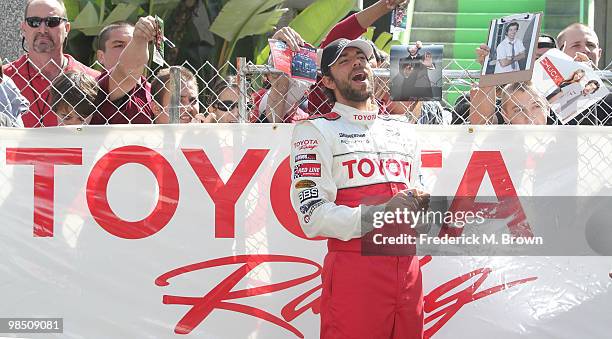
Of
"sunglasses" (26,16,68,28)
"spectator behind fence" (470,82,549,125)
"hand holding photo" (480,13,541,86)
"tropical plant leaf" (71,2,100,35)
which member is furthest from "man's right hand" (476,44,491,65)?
"tropical plant leaf" (71,2,100,35)

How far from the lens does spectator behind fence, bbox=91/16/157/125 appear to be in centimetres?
445

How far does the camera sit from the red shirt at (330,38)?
4676 millimetres

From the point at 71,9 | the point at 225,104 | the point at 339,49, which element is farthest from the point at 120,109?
the point at 71,9

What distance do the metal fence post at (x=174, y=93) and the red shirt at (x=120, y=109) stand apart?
0.18 m

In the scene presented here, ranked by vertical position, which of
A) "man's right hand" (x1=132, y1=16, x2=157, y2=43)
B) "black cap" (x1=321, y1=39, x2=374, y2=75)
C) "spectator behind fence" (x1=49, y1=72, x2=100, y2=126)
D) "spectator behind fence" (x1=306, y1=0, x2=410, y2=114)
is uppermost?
"spectator behind fence" (x1=306, y1=0, x2=410, y2=114)

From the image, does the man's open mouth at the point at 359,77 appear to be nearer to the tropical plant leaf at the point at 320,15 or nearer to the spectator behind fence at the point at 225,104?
the spectator behind fence at the point at 225,104

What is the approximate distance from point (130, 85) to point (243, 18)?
21.0 ft

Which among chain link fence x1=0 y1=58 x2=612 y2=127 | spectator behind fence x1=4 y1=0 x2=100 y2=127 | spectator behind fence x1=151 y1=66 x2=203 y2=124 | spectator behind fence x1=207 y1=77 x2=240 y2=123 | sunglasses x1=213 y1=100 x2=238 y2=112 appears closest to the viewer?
chain link fence x1=0 y1=58 x2=612 y2=127

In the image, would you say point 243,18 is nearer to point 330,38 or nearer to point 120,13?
point 120,13

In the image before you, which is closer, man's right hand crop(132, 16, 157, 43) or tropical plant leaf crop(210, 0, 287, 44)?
man's right hand crop(132, 16, 157, 43)

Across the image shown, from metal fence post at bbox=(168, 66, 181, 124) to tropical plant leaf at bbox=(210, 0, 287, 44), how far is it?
631 centimetres

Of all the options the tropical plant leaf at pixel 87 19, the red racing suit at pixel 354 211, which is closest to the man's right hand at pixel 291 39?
the red racing suit at pixel 354 211

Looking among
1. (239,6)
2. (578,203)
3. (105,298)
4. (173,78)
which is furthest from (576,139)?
(239,6)

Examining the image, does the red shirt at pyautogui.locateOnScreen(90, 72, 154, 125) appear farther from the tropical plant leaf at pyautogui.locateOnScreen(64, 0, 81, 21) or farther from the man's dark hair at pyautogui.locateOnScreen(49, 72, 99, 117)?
the tropical plant leaf at pyautogui.locateOnScreen(64, 0, 81, 21)
